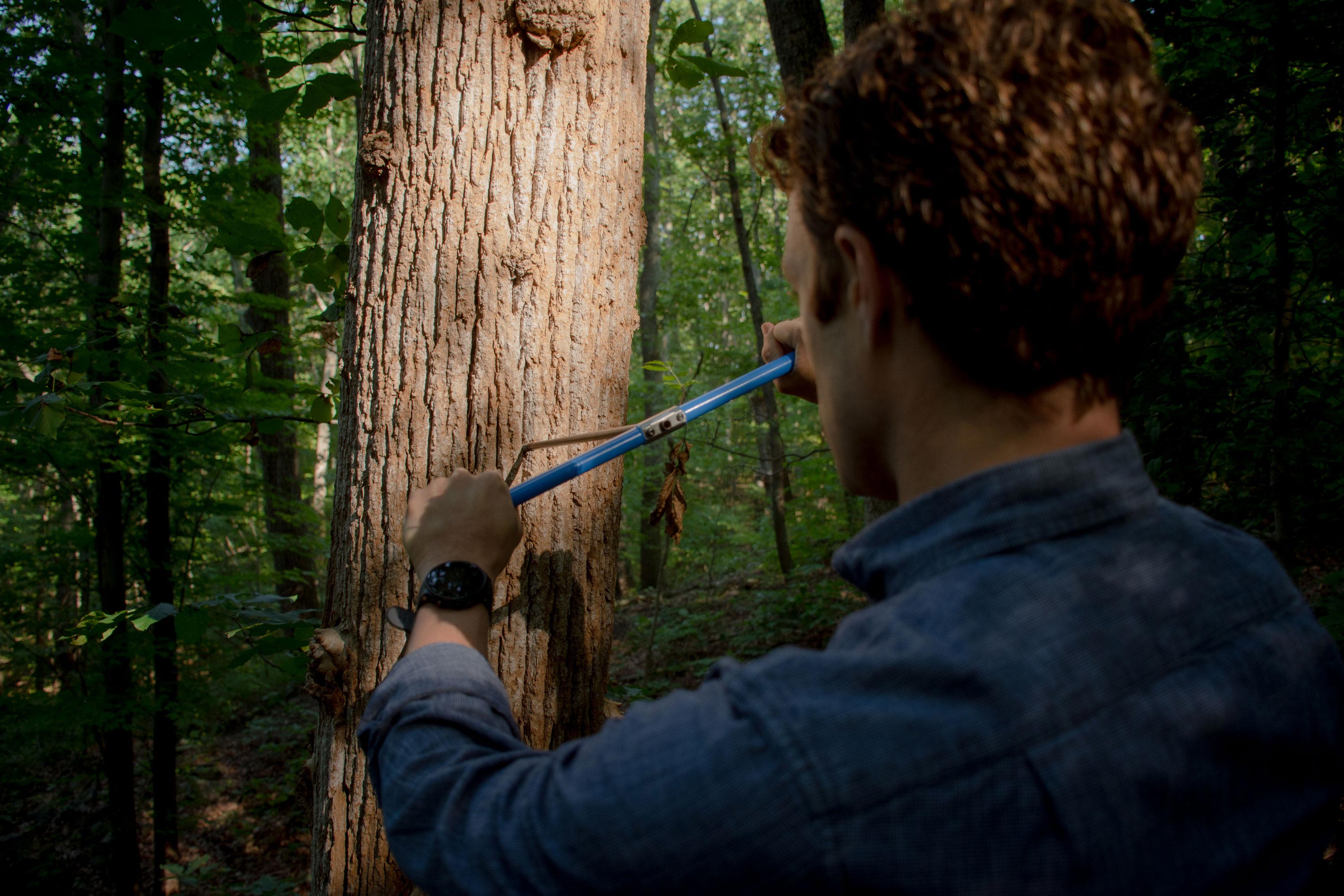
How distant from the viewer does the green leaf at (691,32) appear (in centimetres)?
248

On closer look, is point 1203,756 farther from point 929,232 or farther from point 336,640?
point 336,640

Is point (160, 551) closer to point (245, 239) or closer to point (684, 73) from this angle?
point (245, 239)

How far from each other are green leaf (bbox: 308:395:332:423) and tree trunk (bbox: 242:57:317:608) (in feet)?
5.43

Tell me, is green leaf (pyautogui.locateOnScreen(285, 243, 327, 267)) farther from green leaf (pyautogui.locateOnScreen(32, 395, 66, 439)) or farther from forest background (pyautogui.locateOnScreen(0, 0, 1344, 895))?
green leaf (pyautogui.locateOnScreen(32, 395, 66, 439))

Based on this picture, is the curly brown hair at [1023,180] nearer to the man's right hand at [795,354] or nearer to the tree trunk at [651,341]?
the man's right hand at [795,354]

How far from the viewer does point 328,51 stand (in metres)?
2.32

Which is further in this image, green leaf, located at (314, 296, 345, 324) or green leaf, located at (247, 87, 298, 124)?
green leaf, located at (314, 296, 345, 324)

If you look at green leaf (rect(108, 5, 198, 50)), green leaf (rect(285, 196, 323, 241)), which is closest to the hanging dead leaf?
green leaf (rect(285, 196, 323, 241))

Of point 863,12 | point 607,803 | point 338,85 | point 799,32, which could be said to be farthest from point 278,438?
point 607,803

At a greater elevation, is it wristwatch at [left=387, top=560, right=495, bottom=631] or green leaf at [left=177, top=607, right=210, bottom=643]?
wristwatch at [left=387, top=560, right=495, bottom=631]

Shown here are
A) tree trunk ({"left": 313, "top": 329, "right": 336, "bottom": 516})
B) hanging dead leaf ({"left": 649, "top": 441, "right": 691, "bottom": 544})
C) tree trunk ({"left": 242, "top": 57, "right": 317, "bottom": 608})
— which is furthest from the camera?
tree trunk ({"left": 313, "top": 329, "right": 336, "bottom": 516})

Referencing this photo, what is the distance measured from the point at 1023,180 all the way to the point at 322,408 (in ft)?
8.37

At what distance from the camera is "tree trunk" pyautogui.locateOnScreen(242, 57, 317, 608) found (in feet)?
17.0

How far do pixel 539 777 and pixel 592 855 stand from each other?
12 cm
